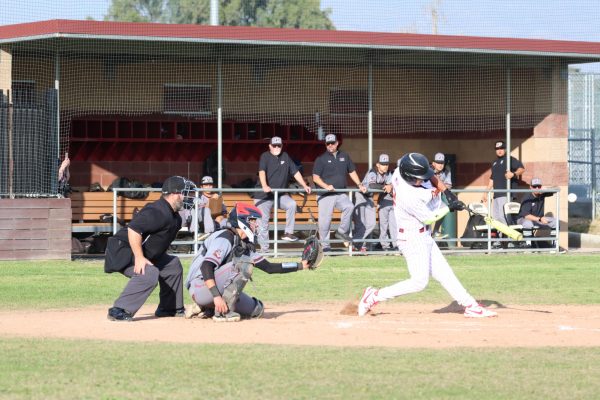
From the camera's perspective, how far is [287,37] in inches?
738

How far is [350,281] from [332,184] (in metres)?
3.97

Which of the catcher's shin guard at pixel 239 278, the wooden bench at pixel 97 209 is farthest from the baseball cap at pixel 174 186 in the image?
the wooden bench at pixel 97 209

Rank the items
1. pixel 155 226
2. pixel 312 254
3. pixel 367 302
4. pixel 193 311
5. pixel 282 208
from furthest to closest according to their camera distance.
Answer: pixel 282 208 < pixel 367 302 < pixel 193 311 < pixel 312 254 < pixel 155 226

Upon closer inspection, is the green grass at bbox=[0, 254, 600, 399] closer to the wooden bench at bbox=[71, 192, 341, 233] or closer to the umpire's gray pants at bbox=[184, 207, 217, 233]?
the umpire's gray pants at bbox=[184, 207, 217, 233]

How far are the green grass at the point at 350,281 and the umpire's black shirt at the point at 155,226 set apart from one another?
2.08 meters

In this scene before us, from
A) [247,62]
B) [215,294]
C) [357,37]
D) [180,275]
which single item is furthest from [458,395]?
[247,62]

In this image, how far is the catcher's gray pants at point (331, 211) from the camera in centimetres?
1811

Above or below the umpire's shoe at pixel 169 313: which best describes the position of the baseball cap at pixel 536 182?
above

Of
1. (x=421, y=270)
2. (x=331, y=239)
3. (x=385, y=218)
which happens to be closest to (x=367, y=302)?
(x=421, y=270)

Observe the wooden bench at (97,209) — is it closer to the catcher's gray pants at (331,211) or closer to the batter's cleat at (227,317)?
the catcher's gray pants at (331,211)

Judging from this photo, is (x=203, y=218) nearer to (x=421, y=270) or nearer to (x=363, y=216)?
(x=363, y=216)

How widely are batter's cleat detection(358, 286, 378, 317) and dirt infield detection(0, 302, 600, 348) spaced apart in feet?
0.36

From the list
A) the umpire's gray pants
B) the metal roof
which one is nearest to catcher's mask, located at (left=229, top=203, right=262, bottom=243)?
the umpire's gray pants

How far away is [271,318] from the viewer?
10820 millimetres
